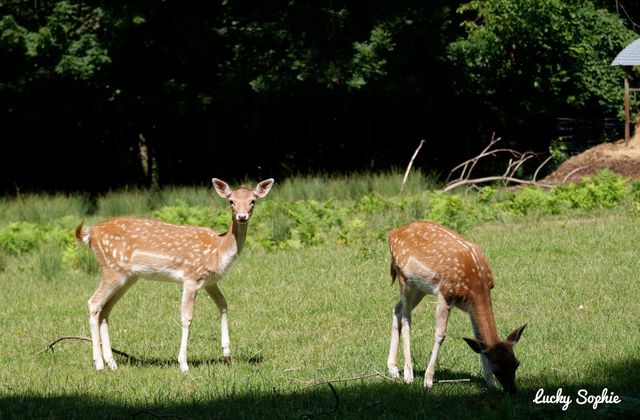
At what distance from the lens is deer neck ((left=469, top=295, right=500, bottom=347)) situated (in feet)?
26.2

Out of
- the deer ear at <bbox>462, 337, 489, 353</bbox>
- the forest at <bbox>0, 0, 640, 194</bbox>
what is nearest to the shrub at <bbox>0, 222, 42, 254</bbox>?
the forest at <bbox>0, 0, 640, 194</bbox>

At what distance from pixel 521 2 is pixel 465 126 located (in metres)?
6.29

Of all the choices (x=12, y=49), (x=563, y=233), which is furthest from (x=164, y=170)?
(x=563, y=233)

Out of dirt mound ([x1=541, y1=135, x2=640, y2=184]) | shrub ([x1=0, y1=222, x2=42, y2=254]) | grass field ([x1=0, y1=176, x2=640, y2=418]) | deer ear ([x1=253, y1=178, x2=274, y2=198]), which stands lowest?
dirt mound ([x1=541, y1=135, x2=640, y2=184])

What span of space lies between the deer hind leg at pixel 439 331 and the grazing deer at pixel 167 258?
6.30 feet

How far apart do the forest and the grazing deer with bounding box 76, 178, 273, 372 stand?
1538 centimetres

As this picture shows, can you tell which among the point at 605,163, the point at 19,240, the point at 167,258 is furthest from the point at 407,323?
the point at 605,163

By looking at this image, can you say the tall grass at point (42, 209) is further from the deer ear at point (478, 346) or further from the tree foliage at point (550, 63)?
the deer ear at point (478, 346)

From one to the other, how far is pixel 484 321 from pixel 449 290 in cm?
34

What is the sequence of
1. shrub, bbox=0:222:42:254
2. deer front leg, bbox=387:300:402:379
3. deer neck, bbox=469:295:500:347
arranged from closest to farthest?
deer neck, bbox=469:295:500:347, deer front leg, bbox=387:300:402:379, shrub, bbox=0:222:42:254

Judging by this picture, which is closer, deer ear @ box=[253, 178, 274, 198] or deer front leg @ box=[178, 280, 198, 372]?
deer front leg @ box=[178, 280, 198, 372]

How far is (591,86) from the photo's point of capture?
3109 cm

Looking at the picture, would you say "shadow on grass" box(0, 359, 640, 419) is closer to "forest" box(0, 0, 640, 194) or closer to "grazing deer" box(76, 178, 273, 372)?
"grazing deer" box(76, 178, 273, 372)

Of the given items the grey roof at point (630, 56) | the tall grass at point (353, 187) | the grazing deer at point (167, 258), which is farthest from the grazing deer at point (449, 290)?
the grey roof at point (630, 56)
